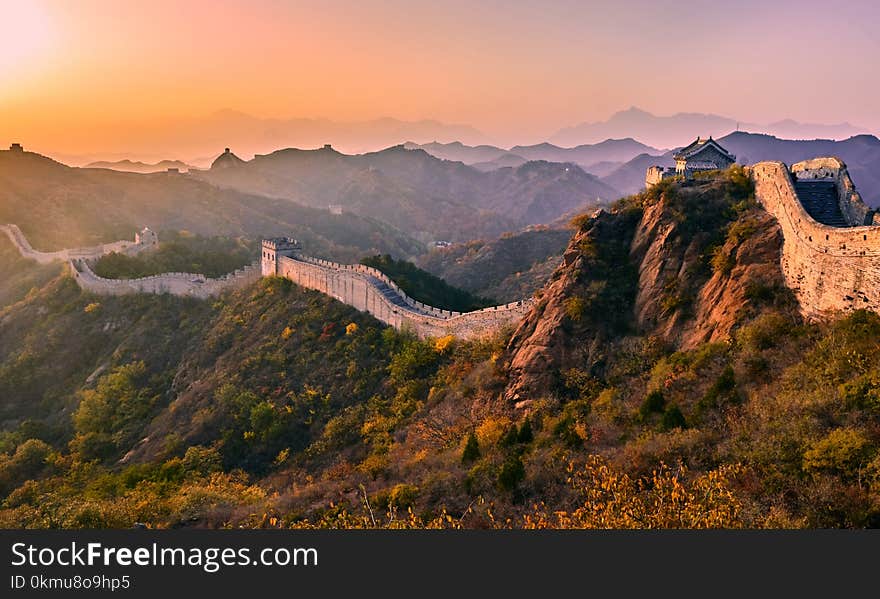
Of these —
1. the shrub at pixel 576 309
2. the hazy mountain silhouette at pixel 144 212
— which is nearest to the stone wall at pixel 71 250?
the hazy mountain silhouette at pixel 144 212

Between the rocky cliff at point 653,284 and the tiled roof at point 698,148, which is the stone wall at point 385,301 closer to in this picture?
the rocky cliff at point 653,284

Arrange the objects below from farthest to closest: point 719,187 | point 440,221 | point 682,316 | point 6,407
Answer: point 440,221, point 6,407, point 719,187, point 682,316

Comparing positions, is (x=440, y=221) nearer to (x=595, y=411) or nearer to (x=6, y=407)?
(x=6, y=407)

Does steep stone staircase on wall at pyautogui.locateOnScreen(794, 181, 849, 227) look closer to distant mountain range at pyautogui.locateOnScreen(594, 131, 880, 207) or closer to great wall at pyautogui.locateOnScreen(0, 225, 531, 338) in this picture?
great wall at pyautogui.locateOnScreen(0, 225, 531, 338)

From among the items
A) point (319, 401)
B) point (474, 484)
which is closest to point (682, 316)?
point (474, 484)

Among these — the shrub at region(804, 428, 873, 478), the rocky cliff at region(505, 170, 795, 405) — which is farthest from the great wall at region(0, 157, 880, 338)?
the shrub at region(804, 428, 873, 478)

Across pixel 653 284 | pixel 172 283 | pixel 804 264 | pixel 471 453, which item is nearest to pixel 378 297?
pixel 653 284
